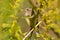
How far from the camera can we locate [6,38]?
1.19 meters

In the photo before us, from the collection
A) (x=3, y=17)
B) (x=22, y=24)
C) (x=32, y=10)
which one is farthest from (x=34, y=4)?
(x=3, y=17)

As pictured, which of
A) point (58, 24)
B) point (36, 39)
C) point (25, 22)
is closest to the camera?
point (36, 39)

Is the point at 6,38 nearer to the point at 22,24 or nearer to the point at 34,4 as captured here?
the point at 22,24

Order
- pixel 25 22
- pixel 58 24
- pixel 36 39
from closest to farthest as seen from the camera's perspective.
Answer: pixel 36 39 → pixel 25 22 → pixel 58 24

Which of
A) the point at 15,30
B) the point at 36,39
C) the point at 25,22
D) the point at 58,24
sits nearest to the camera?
the point at 15,30

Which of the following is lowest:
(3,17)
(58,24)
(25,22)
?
(58,24)

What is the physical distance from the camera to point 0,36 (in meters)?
1.27

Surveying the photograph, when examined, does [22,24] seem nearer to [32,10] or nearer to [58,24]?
[32,10]

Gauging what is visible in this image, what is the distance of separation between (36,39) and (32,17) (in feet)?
0.50

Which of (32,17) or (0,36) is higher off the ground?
(32,17)

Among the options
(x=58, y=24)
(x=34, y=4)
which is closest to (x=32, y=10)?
(x=34, y=4)

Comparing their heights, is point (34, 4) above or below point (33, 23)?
above

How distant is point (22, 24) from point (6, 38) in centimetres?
21

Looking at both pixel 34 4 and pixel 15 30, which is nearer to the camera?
pixel 15 30
